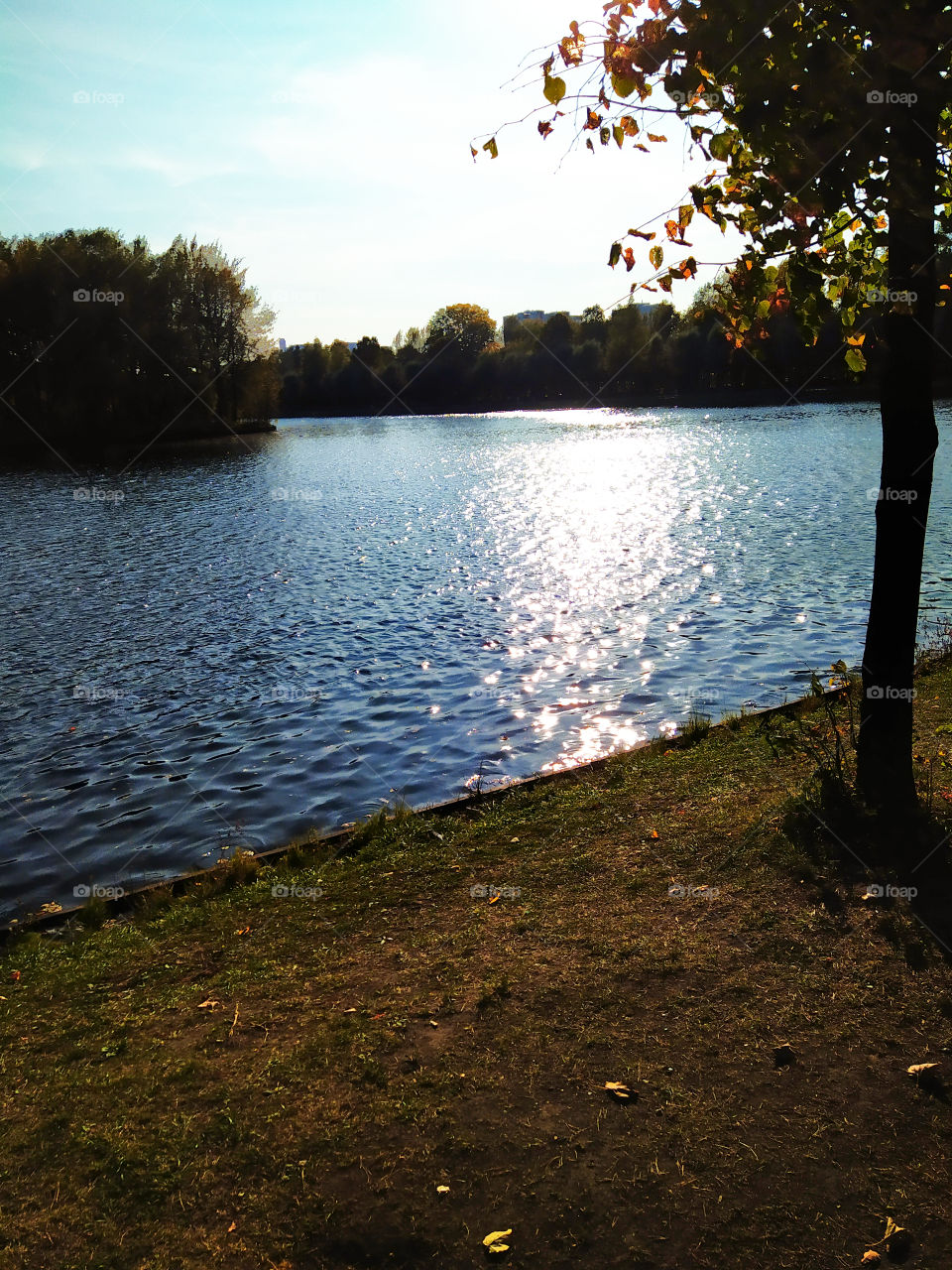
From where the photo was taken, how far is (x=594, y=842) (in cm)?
845

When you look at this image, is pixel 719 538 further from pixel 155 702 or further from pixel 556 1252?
pixel 556 1252

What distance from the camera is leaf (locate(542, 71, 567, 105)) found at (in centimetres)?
578

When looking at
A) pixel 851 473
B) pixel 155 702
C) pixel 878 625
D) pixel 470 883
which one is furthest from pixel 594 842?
pixel 851 473

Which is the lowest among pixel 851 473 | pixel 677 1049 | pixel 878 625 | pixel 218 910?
pixel 218 910

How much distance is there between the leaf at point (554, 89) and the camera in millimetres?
5781

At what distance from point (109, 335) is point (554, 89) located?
81.1 m

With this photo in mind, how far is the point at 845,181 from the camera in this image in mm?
5562

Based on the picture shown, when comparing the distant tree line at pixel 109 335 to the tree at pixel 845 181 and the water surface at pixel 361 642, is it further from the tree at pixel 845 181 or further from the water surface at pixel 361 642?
the tree at pixel 845 181

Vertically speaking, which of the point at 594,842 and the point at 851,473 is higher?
the point at 851,473

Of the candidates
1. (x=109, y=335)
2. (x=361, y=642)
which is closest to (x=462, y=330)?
(x=109, y=335)

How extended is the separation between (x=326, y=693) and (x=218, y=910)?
772cm

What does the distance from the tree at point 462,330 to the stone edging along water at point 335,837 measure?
151m

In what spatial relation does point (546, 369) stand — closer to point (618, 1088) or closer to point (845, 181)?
point (845, 181)

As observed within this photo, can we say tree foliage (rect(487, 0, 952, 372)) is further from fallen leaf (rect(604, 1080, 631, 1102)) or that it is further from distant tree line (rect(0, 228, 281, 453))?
distant tree line (rect(0, 228, 281, 453))
